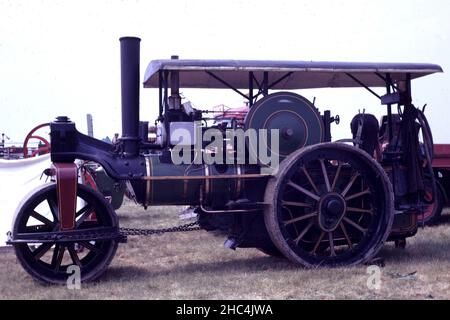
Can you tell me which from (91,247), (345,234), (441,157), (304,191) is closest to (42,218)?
(91,247)

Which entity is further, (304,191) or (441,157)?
(441,157)

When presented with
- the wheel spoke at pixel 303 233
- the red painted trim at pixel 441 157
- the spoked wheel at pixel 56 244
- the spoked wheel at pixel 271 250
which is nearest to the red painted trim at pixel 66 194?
the spoked wheel at pixel 56 244

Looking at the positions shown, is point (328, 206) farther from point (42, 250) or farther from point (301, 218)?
point (42, 250)

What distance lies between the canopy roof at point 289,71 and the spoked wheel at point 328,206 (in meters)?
0.73

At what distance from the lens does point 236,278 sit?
510 cm

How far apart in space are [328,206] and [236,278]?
3.47 ft

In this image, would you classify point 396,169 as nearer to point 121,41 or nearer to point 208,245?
point 208,245

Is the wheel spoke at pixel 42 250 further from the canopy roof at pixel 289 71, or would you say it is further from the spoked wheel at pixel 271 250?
the spoked wheel at pixel 271 250

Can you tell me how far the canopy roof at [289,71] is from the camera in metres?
5.09

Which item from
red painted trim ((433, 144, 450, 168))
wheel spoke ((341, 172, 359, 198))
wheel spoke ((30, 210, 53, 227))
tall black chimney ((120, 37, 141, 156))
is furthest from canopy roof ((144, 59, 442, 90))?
red painted trim ((433, 144, 450, 168))

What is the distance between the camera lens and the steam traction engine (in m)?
4.99

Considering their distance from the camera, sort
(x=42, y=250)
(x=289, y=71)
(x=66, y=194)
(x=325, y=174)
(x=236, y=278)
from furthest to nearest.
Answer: (x=325, y=174) → (x=289, y=71) → (x=236, y=278) → (x=42, y=250) → (x=66, y=194)

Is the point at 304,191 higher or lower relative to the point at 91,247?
higher
